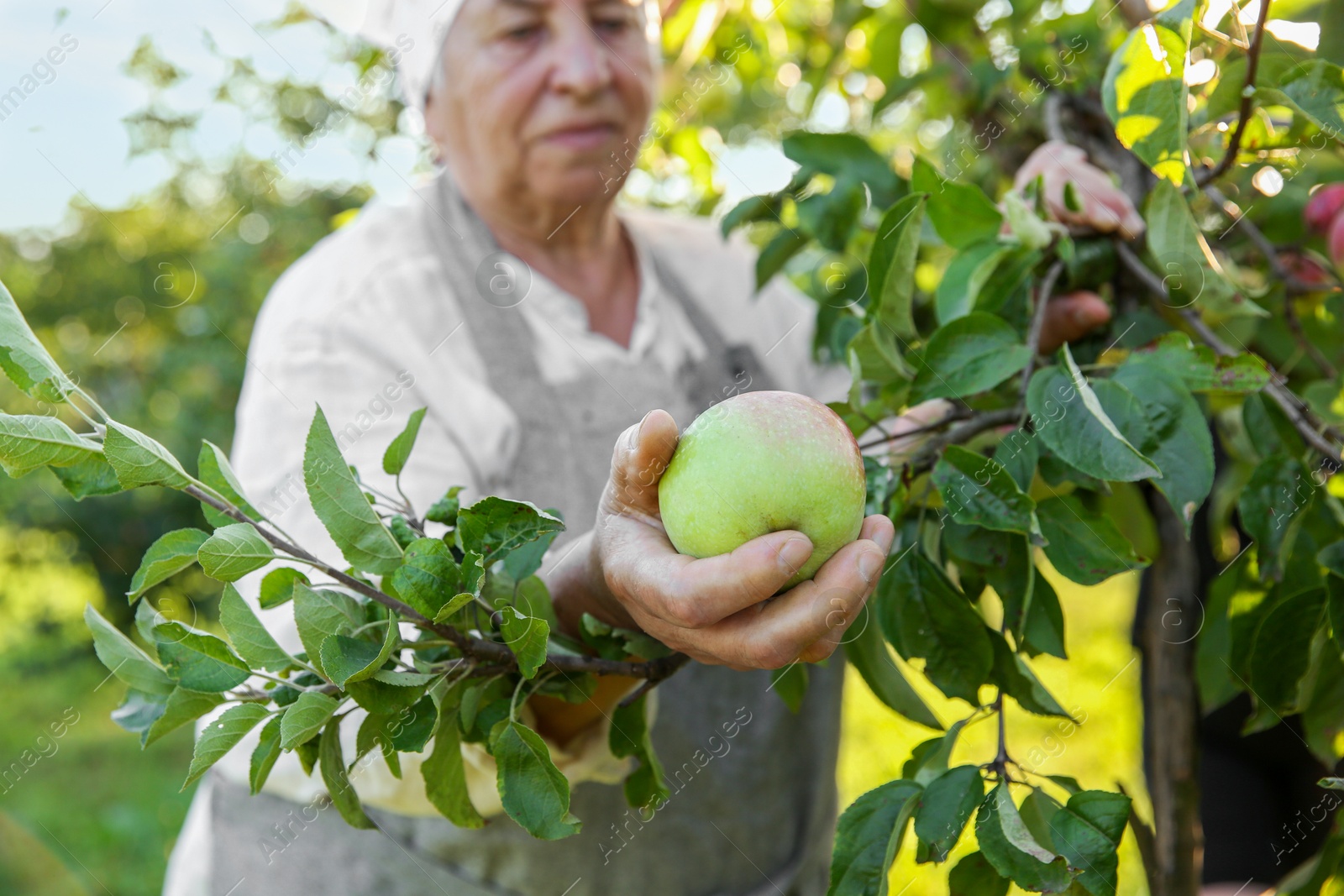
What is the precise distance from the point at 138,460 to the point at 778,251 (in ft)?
2.33

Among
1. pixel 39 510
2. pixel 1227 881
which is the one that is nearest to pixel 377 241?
pixel 1227 881

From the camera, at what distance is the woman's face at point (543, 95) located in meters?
1.10

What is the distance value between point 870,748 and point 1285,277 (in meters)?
2.17

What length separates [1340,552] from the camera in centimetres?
68

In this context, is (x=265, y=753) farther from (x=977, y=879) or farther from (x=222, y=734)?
(x=977, y=879)

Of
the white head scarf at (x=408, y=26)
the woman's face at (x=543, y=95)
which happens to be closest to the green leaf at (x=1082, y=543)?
the woman's face at (x=543, y=95)

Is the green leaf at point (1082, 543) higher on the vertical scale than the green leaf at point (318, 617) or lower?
→ lower

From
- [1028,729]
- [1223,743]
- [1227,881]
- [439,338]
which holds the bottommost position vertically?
[1028,729]

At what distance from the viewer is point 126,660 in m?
0.65

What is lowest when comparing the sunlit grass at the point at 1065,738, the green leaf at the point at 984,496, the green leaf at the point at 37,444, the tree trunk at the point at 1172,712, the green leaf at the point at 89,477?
the sunlit grass at the point at 1065,738

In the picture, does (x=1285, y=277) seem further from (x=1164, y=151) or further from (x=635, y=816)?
(x=635, y=816)

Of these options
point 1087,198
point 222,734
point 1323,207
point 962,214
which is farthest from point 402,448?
point 1323,207

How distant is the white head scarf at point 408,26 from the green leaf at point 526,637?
2.63 ft

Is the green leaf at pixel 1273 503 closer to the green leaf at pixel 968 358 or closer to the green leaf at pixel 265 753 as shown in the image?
the green leaf at pixel 968 358
